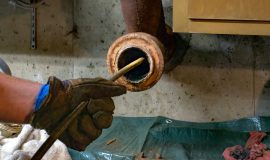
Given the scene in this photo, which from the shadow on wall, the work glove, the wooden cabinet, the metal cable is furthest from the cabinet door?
the metal cable

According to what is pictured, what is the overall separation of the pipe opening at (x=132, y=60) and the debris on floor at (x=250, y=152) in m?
0.44

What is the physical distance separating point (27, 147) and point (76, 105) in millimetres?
514

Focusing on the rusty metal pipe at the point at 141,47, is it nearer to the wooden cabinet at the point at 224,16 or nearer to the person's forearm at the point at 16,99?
the wooden cabinet at the point at 224,16

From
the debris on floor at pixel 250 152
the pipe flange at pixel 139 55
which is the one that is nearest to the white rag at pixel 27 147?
the pipe flange at pixel 139 55

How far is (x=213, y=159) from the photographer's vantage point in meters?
1.43

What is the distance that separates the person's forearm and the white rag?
1.33ft

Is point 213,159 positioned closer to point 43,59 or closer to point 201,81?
point 201,81

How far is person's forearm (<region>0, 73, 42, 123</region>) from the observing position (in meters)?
0.81

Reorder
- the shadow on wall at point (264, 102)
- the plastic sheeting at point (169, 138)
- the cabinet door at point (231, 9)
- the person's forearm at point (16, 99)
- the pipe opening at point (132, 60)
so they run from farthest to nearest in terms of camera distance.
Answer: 1. the shadow on wall at point (264, 102)
2. the plastic sheeting at point (169, 138)
3. the pipe opening at point (132, 60)
4. the cabinet door at point (231, 9)
5. the person's forearm at point (16, 99)

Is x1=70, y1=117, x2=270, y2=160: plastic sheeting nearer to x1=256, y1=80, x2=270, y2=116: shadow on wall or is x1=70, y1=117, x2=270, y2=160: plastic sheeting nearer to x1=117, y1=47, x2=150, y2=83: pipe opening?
x1=256, y1=80, x2=270, y2=116: shadow on wall

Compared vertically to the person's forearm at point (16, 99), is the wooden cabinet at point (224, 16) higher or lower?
higher

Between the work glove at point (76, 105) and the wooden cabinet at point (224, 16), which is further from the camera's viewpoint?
the wooden cabinet at point (224, 16)

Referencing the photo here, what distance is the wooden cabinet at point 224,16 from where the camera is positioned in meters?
1.20

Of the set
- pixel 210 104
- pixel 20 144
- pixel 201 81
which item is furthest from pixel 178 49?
pixel 20 144
